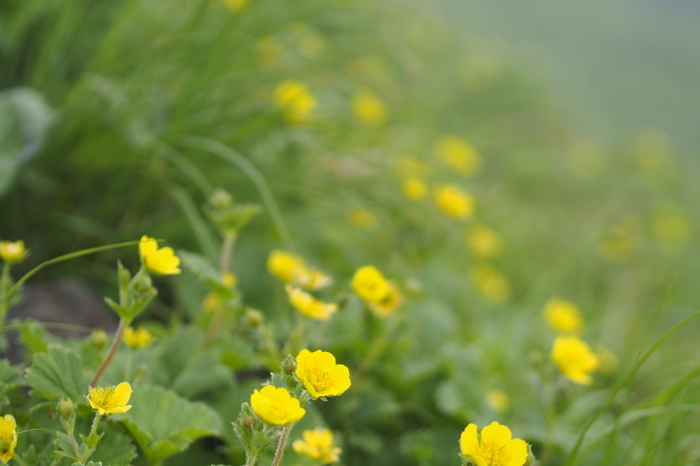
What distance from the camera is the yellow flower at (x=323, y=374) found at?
761 millimetres

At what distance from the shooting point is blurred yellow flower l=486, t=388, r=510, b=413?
1.43 metres

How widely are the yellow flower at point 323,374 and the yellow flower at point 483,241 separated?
1.66 metres

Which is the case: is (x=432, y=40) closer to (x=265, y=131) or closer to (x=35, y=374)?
(x=265, y=131)

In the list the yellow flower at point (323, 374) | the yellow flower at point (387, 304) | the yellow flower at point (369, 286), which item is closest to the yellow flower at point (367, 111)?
the yellow flower at point (387, 304)

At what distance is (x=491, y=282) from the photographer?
8.37 feet

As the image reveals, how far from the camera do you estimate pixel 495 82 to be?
5.00 m

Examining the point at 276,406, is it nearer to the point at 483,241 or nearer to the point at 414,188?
the point at 414,188

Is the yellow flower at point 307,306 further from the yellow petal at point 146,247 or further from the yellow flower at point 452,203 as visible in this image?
the yellow flower at point 452,203

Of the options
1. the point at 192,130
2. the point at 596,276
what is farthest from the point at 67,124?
the point at 596,276

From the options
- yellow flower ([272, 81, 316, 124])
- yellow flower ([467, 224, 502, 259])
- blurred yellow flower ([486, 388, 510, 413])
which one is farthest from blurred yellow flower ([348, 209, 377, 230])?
blurred yellow flower ([486, 388, 510, 413])

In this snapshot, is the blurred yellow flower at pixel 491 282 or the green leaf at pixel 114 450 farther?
the blurred yellow flower at pixel 491 282

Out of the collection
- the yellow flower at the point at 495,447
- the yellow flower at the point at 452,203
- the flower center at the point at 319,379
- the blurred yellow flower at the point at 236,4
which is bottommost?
the yellow flower at the point at 452,203

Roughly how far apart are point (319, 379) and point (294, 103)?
971mm

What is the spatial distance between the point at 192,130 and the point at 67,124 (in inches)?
11.1
